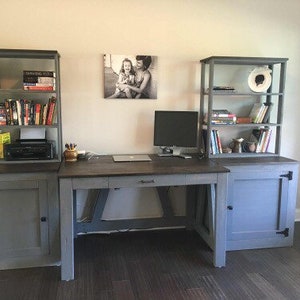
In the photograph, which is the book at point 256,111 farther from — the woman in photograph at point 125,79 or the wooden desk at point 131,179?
the woman in photograph at point 125,79

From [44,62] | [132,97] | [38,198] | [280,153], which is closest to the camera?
[38,198]

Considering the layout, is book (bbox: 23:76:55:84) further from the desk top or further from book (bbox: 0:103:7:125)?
the desk top

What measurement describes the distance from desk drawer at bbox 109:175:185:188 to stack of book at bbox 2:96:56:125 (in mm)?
896

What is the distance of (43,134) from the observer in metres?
3.04

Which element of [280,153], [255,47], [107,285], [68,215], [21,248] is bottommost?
[107,285]

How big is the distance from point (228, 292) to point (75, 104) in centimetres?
214

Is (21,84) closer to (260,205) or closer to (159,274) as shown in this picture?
(159,274)

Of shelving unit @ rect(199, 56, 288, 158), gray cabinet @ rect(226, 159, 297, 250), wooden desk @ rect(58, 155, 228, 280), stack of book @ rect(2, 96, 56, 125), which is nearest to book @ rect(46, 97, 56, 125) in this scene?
stack of book @ rect(2, 96, 56, 125)

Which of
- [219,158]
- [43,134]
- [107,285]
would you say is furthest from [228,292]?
[43,134]

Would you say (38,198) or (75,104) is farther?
(75,104)

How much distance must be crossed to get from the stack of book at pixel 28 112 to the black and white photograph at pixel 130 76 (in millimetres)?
591

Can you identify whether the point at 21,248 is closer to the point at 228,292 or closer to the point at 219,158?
the point at 228,292

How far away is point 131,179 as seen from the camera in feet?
8.21

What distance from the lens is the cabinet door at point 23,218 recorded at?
8.40ft
